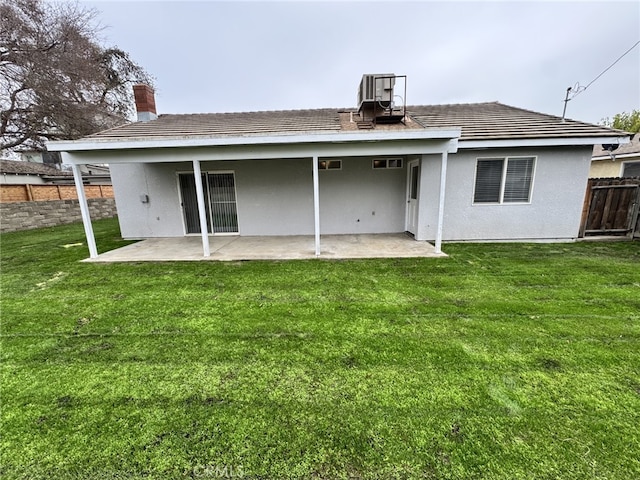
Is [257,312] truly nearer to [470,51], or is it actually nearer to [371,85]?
[371,85]

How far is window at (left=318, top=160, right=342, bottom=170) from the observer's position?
8.47m

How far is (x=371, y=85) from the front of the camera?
8219 mm

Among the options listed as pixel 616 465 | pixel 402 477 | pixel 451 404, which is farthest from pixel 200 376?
pixel 616 465

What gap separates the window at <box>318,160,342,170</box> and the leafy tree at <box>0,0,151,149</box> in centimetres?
1247

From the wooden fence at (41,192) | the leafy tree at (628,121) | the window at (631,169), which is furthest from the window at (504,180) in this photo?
the leafy tree at (628,121)

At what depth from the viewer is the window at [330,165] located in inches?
333

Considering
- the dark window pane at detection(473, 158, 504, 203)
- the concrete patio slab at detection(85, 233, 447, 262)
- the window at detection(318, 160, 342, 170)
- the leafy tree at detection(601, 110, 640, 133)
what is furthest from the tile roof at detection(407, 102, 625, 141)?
the leafy tree at detection(601, 110, 640, 133)

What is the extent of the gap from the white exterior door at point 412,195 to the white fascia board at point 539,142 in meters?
1.32

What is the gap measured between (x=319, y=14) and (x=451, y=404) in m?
14.2

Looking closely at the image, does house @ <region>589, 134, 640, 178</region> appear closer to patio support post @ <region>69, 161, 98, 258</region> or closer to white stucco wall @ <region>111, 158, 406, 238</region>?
white stucco wall @ <region>111, 158, 406, 238</region>

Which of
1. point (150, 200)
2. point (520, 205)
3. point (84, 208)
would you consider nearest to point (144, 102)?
point (150, 200)

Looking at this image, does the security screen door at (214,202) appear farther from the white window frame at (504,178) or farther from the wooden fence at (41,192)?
the wooden fence at (41,192)

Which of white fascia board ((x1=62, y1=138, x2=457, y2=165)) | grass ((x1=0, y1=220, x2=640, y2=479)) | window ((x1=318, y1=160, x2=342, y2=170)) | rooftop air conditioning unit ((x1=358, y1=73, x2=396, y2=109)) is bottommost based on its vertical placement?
grass ((x1=0, y1=220, x2=640, y2=479))

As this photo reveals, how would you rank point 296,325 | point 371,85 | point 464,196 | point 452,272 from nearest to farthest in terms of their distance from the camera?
point 296,325
point 452,272
point 464,196
point 371,85
